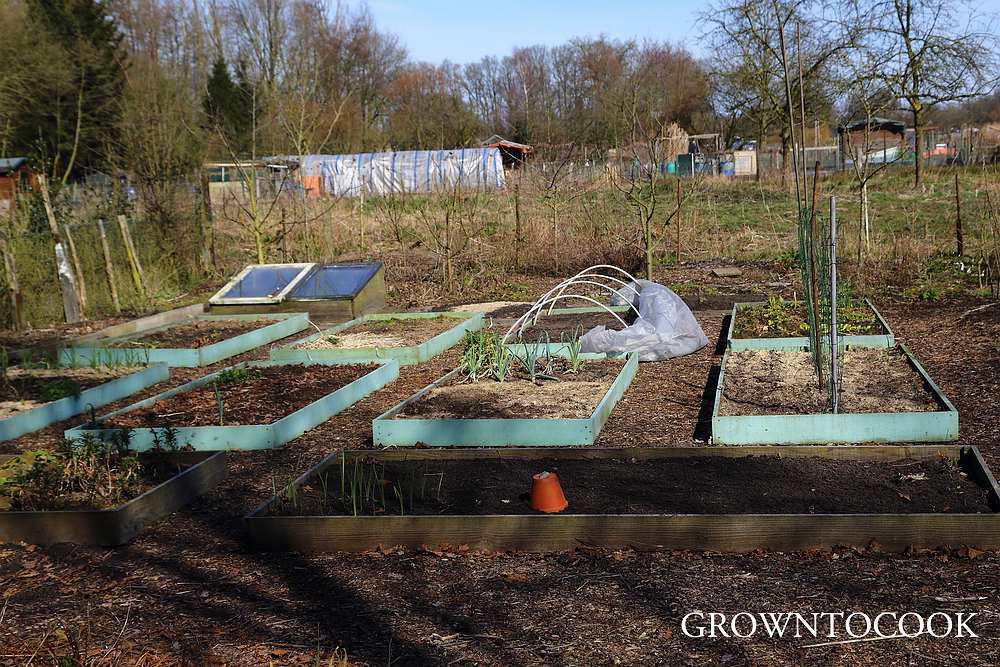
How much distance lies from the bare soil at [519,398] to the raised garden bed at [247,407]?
0.69m

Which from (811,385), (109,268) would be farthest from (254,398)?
(109,268)

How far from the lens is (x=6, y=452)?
224 inches

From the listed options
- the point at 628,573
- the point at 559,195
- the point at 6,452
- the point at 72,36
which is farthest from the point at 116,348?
the point at 72,36

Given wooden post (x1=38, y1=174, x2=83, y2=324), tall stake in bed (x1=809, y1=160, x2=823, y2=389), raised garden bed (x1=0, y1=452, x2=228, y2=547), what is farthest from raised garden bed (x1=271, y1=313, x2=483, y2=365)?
tall stake in bed (x1=809, y1=160, x2=823, y2=389)

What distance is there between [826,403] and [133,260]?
8742mm

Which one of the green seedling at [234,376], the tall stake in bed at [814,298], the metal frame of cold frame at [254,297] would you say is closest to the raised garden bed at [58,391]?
the green seedling at [234,376]

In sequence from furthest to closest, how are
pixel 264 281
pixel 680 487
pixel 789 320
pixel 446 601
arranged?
pixel 264 281
pixel 789 320
pixel 680 487
pixel 446 601

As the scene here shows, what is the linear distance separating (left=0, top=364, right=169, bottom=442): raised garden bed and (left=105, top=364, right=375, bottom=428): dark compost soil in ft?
1.57

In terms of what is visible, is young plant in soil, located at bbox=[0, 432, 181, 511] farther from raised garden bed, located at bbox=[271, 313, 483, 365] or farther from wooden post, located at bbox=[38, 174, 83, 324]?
wooden post, located at bbox=[38, 174, 83, 324]

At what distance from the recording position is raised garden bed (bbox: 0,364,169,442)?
6160 mm

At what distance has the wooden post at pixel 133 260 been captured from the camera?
35.3ft

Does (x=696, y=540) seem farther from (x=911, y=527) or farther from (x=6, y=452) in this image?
(x=6, y=452)

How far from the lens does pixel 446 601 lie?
321 cm

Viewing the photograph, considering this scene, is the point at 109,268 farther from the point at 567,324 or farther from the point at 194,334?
the point at 567,324
